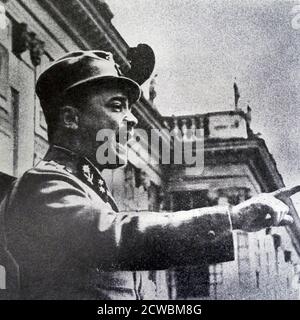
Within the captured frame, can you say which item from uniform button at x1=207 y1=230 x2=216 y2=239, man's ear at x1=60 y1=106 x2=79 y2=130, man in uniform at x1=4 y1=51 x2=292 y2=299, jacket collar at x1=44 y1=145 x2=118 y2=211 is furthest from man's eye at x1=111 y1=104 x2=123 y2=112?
uniform button at x1=207 y1=230 x2=216 y2=239

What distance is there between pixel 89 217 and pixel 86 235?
138 mm

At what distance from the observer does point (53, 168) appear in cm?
404

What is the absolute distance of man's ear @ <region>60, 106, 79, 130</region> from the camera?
13.8 feet

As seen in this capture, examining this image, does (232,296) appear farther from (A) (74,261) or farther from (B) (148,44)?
(B) (148,44)

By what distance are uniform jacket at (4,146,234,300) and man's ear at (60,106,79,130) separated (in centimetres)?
17

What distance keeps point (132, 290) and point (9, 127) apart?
135 centimetres

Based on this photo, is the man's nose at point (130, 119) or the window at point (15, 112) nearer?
the man's nose at point (130, 119)

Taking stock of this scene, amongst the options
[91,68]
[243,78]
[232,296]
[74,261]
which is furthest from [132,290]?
[243,78]

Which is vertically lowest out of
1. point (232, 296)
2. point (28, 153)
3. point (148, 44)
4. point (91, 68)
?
point (232, 296)

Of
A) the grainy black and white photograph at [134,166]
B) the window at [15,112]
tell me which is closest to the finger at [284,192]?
the grainy black and white photograph at [134,166]

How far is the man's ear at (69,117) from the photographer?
422 cm

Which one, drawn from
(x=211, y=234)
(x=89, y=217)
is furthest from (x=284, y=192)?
(x=89, y=217)

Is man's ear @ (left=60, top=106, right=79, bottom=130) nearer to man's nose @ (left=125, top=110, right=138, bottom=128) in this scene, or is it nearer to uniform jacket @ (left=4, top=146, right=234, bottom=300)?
uniform jacket @ (left=4, top=146, right=234, bottom=300)

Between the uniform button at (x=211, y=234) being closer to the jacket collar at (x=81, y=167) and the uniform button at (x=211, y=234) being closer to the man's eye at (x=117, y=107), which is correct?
the jacket collar at (x=81, y=167)
